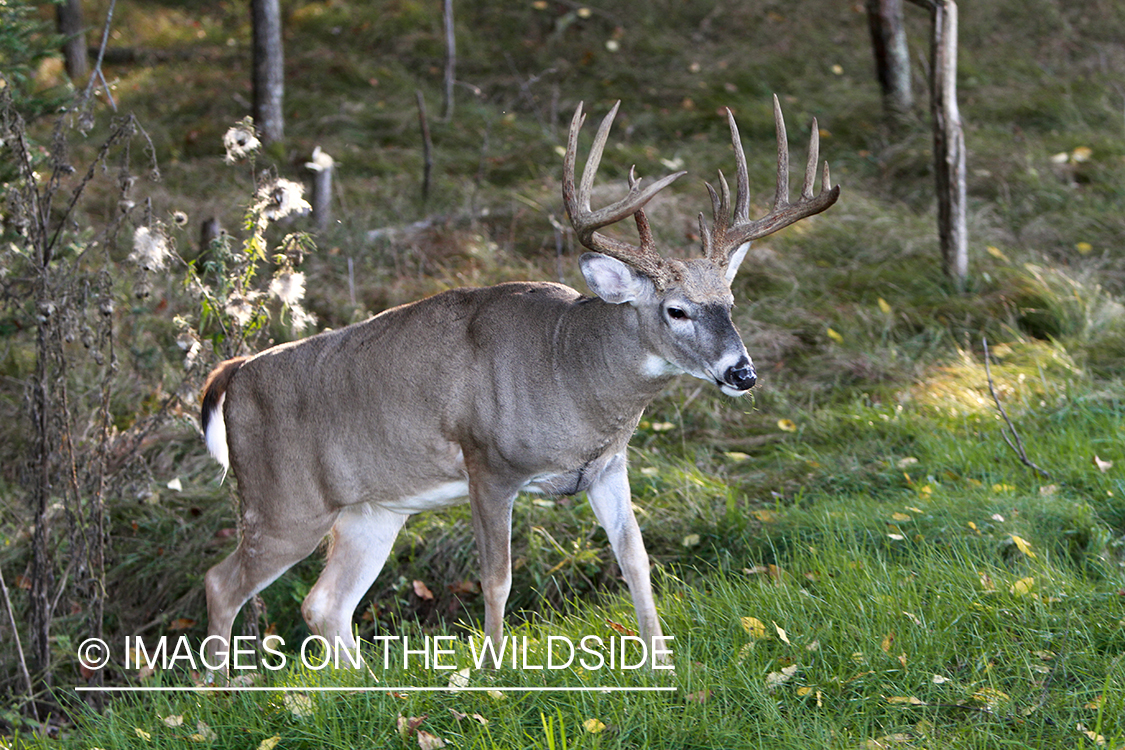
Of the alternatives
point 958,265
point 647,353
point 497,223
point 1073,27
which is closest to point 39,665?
point 647,353

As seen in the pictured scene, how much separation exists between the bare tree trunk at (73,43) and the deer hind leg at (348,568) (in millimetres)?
A: 8854

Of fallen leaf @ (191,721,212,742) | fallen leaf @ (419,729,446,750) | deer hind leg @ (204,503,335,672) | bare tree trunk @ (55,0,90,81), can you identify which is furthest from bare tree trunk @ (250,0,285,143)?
fallen leaf @ (419,729,446,750)

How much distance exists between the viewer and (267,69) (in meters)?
8.09

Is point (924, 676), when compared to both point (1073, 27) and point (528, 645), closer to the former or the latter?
point (528, 645)

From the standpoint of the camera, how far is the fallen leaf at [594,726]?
2861 millimetres

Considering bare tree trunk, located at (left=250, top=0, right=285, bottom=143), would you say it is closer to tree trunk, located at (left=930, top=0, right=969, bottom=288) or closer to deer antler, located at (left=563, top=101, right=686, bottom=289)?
tree trunk, located at (left=930, top=0, right=969, bottom=288)

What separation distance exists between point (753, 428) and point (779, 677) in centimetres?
228

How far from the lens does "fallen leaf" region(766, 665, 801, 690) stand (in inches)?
119

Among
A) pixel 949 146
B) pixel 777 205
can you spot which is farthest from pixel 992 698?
pixel 949 146

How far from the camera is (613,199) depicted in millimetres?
7188

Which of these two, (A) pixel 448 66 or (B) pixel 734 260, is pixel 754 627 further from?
(A) pixel 448 66

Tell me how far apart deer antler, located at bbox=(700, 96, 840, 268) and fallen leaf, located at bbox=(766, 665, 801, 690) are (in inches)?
48.8

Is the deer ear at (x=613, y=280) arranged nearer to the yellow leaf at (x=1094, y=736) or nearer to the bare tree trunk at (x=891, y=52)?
the yellow leaf at (x=1094, y=736)

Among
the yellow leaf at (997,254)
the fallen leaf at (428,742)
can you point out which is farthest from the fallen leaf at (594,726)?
the yellow leaf at (997,254)
